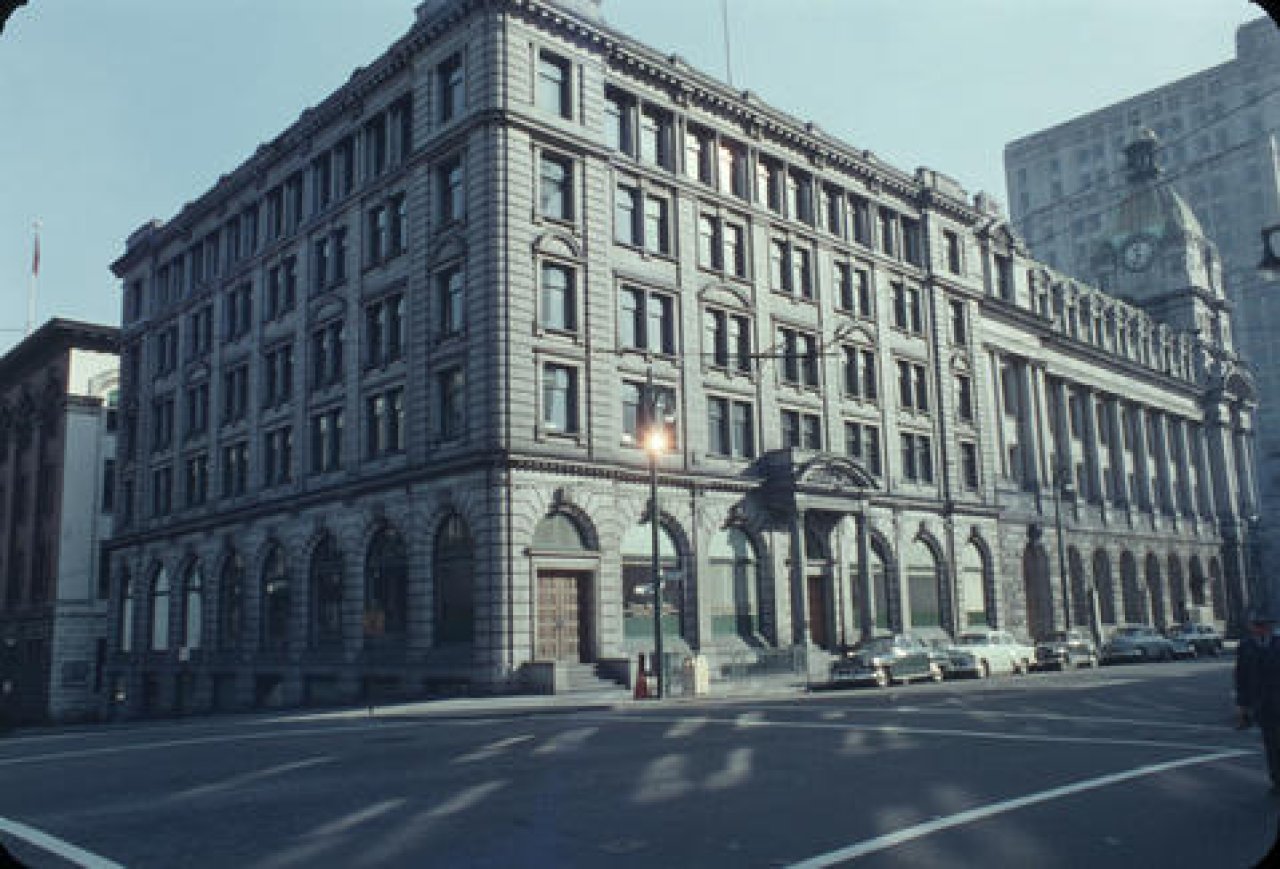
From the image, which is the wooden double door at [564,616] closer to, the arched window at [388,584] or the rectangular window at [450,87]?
the arched window at [388,584]

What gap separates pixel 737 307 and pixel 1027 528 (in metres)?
24.6

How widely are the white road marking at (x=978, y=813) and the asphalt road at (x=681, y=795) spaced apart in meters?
0.04

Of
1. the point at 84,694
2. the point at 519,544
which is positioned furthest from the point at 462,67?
the point at 84,694

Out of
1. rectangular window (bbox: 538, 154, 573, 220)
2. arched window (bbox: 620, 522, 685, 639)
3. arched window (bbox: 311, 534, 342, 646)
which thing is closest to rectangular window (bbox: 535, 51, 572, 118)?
rectangular window (bbox: 538, 154, 573, 220)

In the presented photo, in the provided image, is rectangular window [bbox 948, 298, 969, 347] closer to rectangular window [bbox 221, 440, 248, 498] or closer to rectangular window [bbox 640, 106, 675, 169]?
rectangular window [bbox 640, 106, 675, 169]

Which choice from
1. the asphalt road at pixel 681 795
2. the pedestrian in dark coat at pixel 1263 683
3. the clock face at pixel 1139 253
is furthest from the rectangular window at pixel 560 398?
the clock face at pixel 1139 253

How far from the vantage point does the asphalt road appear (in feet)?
28.8

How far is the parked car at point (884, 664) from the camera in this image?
3225 cm

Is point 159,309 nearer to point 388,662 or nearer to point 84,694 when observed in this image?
point 84,694

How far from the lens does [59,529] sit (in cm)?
6047

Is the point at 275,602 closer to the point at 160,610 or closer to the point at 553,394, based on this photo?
the point at 160,610

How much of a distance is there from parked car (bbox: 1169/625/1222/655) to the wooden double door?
32.7 meters

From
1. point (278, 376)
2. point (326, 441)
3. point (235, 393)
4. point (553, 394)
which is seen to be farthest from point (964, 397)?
point (235, 393)

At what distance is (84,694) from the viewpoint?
59.0 metres
